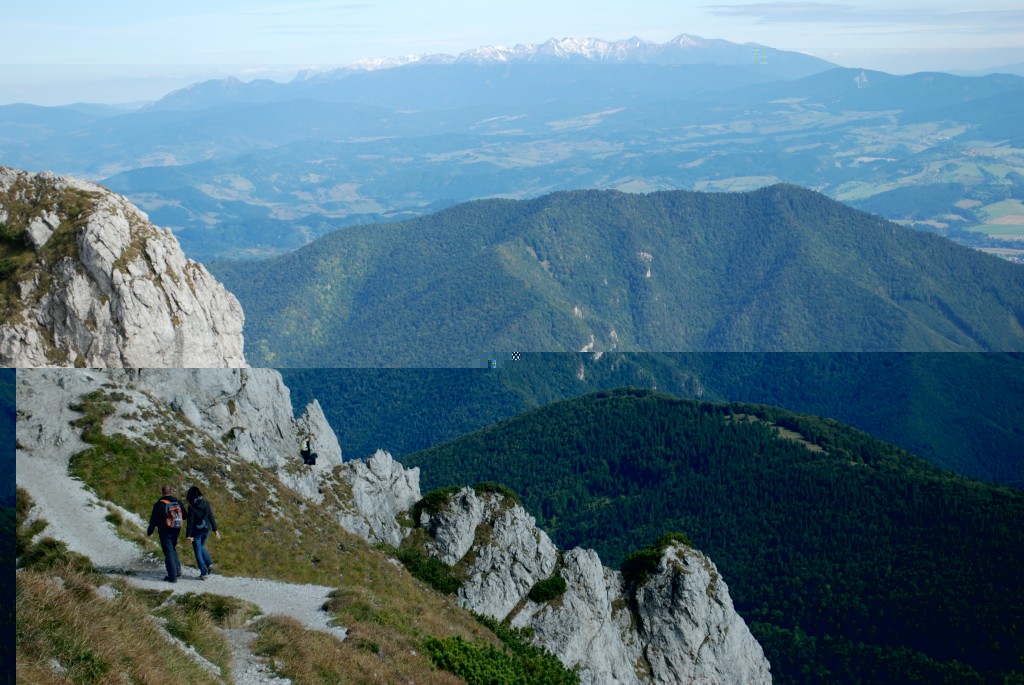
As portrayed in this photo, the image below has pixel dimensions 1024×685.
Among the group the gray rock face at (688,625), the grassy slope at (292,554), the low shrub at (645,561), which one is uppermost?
the grassy slope at (292,554)

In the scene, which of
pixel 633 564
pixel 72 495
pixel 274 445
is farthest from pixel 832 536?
pixel 72 495

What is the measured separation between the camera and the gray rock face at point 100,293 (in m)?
59.6

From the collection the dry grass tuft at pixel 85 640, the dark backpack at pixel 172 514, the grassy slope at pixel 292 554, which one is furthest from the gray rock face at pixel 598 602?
the dry grass tuft at pixel 85 640

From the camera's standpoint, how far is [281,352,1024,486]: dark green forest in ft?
416

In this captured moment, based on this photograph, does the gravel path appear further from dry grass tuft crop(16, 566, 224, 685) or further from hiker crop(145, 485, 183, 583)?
dry grass tuft crop(16, 566, 224, 685)

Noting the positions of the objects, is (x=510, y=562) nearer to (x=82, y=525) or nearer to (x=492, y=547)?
(x=492, y=547)

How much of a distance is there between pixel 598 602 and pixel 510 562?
358 centimetres

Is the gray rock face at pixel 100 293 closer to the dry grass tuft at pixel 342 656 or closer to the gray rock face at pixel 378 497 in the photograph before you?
the gray rock face at pixel 378 497

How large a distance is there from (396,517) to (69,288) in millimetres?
32783

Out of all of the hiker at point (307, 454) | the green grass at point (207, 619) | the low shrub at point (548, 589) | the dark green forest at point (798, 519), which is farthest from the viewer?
the dark green forest at point (798, 519)

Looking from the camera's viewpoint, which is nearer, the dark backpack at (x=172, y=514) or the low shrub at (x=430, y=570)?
the dark backpack at (x=172, y=514)

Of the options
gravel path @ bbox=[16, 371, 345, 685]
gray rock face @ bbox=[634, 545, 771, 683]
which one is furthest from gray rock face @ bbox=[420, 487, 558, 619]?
gravel path @ bbox=[16, 371, 345, 685]

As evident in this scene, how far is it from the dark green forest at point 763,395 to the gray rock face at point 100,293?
33683 millimetres

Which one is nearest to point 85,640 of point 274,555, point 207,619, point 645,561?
point 207,619
